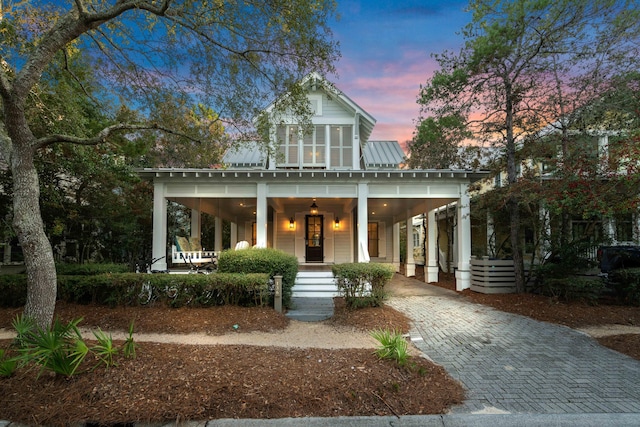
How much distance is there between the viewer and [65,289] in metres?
6.95

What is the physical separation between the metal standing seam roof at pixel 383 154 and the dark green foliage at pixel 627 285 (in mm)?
8691

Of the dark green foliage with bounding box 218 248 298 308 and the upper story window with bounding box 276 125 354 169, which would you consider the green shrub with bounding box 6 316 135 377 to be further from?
the upper story window with bounding box 276 125 354 169

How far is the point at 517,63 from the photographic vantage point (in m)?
9.13

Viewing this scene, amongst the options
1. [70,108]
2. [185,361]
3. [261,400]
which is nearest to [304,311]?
[185,361]

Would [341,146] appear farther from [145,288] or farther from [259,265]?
[145,288]

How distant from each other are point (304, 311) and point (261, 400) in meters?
4.49

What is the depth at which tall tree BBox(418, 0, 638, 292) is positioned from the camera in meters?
8.14

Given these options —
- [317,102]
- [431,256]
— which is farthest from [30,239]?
[431,256]

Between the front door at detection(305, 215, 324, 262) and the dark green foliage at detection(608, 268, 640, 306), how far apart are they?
32.8ft

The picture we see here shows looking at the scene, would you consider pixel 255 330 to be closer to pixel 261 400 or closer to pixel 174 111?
pixel 261 400

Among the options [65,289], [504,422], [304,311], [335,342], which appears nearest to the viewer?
[504,422]

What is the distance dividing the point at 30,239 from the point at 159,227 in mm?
6271

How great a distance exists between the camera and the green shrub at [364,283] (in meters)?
7.11

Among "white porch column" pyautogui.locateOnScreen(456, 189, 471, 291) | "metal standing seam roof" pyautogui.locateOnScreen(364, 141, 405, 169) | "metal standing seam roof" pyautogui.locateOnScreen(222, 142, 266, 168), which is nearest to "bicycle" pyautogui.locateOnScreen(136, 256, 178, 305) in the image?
"metal standing seam roof" pyautogui.locateOnScreen(222, 142, 266, 168)
